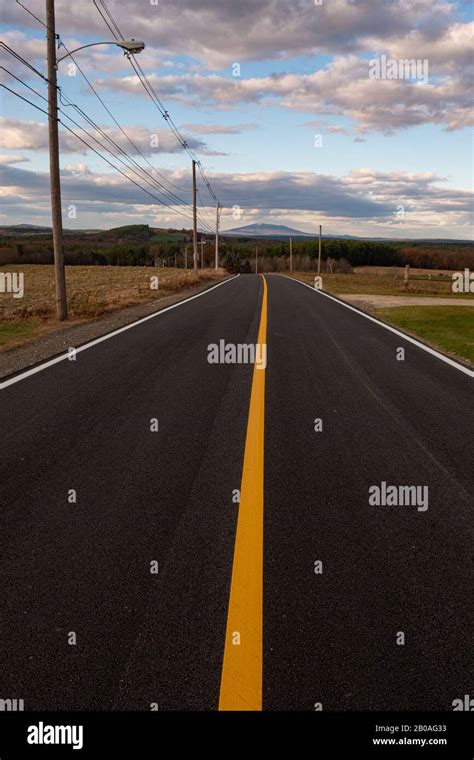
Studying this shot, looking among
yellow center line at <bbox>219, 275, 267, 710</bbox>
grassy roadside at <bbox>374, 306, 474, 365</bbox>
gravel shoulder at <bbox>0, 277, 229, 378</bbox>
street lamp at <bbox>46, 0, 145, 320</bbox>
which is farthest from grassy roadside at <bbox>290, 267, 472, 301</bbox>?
yellow center line at <bbox>219, 275, 267, 710</bbox>

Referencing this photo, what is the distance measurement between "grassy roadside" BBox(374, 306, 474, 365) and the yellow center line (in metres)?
7.34

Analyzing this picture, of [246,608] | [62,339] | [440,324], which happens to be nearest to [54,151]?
[62,339]

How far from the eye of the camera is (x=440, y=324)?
15305 mm

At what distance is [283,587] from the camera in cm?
312

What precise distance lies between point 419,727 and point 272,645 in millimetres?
712

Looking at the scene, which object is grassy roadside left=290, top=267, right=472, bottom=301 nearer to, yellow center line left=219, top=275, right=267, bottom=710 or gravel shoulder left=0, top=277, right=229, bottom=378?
gravel shoulder left=0, top=277, right=229, bottom=378

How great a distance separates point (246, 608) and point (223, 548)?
0.62 metres

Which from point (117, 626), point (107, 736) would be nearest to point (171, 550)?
point (117, 626)

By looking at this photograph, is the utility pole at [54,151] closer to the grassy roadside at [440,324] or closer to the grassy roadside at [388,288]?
the grassy roadside at [440,324]

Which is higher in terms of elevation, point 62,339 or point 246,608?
point 62,339

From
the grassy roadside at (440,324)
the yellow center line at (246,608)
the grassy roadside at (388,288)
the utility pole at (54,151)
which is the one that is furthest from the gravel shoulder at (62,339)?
the grassy roadside at (388,288)

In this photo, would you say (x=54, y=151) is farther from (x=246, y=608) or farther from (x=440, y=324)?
(x=246, y=608)

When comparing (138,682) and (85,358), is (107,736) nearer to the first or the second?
(138,682)

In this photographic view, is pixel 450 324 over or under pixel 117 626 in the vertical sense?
over
